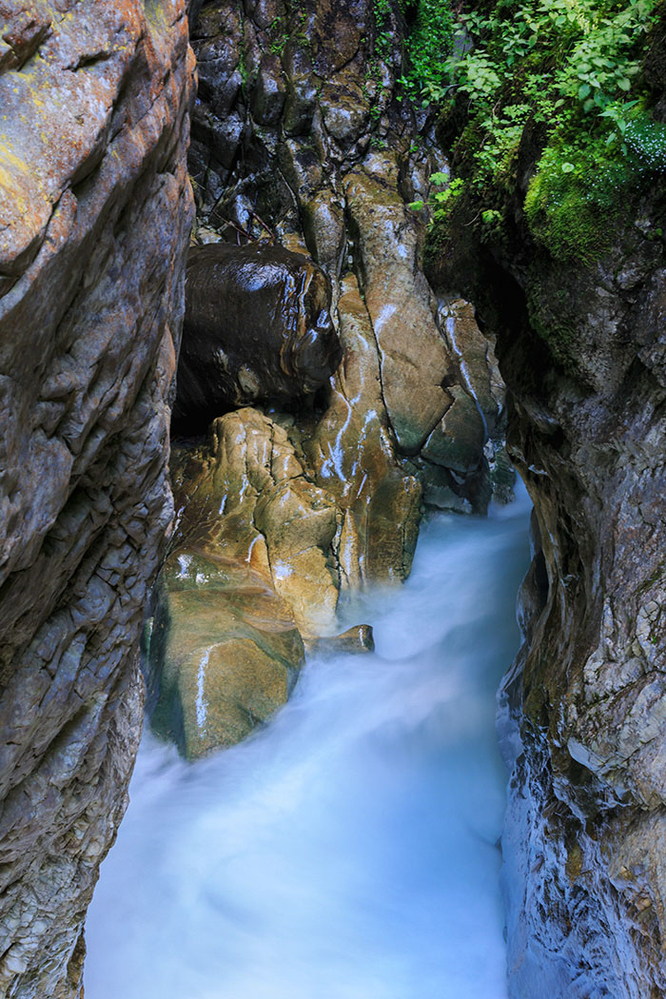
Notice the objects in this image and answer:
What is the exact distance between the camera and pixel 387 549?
26.1 ft

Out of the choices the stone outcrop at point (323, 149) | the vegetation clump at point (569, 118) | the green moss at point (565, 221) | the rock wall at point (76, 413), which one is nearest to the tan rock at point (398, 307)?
the stone outcrop at point (323, 149)

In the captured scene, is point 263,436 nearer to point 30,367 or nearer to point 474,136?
point 474,136

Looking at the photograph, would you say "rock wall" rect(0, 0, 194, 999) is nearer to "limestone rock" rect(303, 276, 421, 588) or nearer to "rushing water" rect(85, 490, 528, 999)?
"rushing water" rect(85, 490, 528, 999)

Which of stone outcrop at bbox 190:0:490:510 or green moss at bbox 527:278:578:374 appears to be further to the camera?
stone outcrop at bbox 190:0:490:510

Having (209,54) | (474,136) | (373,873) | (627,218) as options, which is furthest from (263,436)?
(209,54)

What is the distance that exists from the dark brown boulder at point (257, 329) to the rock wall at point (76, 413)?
18.1 feet

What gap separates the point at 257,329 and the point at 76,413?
6.64m

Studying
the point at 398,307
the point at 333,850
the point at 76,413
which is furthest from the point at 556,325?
the point at 398,307

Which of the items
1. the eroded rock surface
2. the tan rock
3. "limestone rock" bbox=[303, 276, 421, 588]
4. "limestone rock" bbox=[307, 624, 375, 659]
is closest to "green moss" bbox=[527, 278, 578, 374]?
the eroded rock surface

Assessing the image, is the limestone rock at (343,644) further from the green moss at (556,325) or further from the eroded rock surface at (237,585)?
the green moss at (556,325)

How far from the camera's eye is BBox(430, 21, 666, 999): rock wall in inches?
119

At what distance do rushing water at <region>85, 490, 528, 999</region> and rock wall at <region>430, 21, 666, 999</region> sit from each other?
1.81 ft

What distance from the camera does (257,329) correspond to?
8.30 m

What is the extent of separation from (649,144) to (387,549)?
17.0 ft
